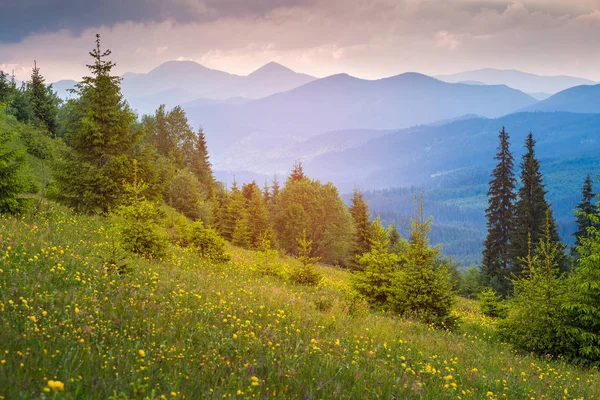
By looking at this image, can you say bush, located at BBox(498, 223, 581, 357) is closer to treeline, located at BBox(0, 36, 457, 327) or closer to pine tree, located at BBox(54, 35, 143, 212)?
treeline, located at BBox(0, 36, 457, 327)

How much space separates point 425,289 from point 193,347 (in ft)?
32.8

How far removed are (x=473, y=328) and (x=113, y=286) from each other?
13049mm

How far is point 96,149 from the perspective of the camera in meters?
19.1

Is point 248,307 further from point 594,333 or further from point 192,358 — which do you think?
point 594,333

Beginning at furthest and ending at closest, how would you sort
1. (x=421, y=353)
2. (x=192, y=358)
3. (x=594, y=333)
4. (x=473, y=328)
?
(x=473, y=328) → (x=594, y=333) → (x=421, y=353) → (x=192, y=358)

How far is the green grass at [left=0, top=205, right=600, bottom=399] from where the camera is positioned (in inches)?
155

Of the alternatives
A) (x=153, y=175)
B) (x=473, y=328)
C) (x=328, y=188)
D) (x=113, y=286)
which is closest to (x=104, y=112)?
(x=153, y=175)

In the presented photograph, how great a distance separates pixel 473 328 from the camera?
582 inches

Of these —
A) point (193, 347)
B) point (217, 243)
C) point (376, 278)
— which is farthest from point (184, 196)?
point (193, 347)

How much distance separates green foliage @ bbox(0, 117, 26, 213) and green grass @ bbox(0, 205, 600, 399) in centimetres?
370

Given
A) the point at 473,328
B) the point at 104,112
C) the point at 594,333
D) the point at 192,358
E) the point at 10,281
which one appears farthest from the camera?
the point at 104,112

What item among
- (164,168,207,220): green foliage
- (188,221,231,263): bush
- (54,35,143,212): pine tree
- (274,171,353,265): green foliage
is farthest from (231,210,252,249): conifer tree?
(188,221,231,263): bush

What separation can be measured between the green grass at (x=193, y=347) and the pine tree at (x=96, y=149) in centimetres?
864

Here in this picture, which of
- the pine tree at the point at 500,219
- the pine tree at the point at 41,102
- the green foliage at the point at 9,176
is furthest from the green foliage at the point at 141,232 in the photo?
the pine tree at the point at 41,102
